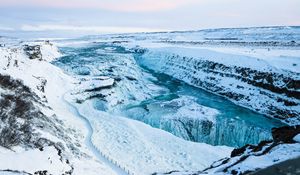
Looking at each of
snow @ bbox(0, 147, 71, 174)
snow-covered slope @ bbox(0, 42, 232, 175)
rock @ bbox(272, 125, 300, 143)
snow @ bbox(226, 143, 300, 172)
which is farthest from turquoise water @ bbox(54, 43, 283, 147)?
snow @ bbox(226, 143, 300, 172)

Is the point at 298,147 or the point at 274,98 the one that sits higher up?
the point at 298,147

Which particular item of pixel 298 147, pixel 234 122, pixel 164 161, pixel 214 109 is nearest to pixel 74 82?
pixel 214 109

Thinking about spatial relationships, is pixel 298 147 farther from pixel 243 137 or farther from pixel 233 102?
pixel 233 102

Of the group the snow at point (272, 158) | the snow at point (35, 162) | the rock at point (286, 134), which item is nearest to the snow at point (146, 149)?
the snow at point (35, 162)

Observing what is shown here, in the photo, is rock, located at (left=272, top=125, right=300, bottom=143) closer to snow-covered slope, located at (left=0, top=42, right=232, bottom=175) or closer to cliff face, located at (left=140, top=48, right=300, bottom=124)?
snow-covered slope, located at (left=0, top=42, right=232, bottom=175)

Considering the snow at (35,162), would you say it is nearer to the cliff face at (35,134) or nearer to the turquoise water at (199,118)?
the cliff face at (35,134)
